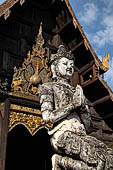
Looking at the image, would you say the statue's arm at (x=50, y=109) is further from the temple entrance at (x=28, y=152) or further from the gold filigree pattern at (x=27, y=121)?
the temple entrance at (x=28, y=152)

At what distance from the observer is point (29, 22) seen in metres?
9.09

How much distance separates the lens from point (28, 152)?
9.18m

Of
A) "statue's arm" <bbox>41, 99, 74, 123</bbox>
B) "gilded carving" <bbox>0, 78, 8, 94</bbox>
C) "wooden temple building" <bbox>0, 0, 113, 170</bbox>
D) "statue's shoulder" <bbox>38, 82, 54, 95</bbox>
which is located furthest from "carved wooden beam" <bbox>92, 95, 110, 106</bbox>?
"statue's arm" <bbox>41, 99, 74, 123</bbox>

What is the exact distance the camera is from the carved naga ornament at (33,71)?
300 inches

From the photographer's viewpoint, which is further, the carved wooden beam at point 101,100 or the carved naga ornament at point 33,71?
the carved wooden beam at point 101,100

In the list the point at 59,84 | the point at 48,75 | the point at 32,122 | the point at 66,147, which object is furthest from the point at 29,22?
the point at 66,147

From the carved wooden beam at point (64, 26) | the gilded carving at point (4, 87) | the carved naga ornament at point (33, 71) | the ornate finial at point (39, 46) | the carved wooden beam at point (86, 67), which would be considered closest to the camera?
the gilded carving at point (4, 87)

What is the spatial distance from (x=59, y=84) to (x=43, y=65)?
14.4 ft

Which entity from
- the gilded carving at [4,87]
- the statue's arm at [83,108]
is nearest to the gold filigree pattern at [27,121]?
the gilded carving at [4,87]

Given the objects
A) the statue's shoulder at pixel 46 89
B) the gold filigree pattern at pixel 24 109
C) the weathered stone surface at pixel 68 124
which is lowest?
the weathered stone surface at pixel 68 124

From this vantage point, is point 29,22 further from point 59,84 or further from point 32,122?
point 59,84

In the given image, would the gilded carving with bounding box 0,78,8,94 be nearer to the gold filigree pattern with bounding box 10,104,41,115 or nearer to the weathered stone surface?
the gold filigree pattern with bounding box 10,104,41,115

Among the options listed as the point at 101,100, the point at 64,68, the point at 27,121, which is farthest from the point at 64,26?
the point at 64,68

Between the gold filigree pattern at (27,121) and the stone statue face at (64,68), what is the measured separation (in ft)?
9.94
